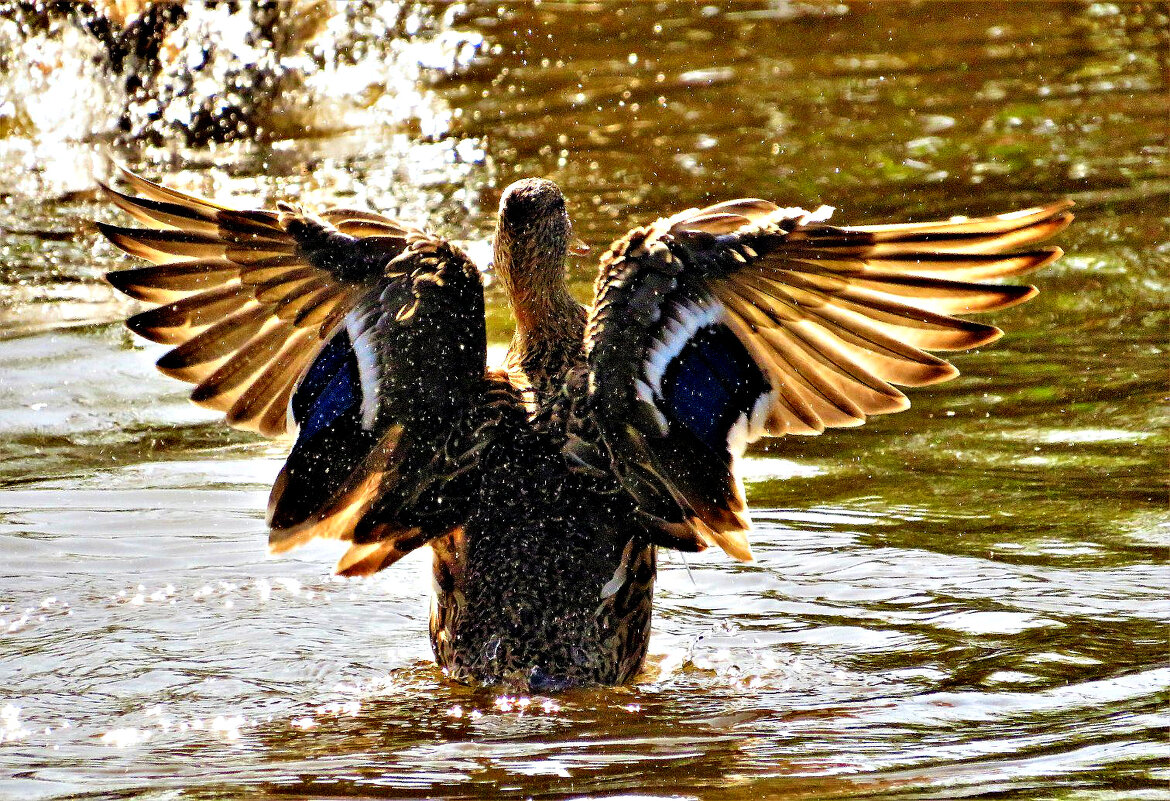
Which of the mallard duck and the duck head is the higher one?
the duck head

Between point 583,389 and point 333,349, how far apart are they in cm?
75

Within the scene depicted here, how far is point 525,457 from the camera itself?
5.12 m

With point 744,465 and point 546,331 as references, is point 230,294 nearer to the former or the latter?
point 546,331

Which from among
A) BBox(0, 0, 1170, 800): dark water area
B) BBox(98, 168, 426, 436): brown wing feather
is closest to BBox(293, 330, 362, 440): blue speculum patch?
BBox(98, 168, 426, 436): brown wing feather

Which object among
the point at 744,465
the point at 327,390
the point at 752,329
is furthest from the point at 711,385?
the point at 744,465

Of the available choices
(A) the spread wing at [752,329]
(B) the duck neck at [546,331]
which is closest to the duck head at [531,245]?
(B) the duck neck at [546,331]

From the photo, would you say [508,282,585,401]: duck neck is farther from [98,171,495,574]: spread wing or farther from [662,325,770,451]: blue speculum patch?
[662,325,770,451]: blue speculum patch

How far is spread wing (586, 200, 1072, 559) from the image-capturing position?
4961 mm

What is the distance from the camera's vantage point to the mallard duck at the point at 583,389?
498 cm

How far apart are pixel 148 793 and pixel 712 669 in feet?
5.95

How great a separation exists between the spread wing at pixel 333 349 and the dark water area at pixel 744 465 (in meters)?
0.57

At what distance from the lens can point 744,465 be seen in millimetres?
7176

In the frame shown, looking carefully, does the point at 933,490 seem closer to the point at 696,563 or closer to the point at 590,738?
the point at 696,563

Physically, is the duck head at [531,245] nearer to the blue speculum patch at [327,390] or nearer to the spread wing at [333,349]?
the spread wing at [333,349]
